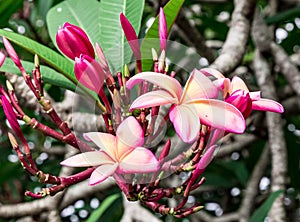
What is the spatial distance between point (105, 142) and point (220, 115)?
125mm

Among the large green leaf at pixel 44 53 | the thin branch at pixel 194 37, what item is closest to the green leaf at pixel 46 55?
the large green leaf at pixel 44 53

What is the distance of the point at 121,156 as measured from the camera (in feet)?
1.92

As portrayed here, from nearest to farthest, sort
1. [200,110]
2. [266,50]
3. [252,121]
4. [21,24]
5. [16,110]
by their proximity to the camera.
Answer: [200,110] → [16,110] → [266,50] → [252,121] → [21,24]

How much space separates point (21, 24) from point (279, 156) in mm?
986

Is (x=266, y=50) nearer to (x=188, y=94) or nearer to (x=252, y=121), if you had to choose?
(x=252, y=121)

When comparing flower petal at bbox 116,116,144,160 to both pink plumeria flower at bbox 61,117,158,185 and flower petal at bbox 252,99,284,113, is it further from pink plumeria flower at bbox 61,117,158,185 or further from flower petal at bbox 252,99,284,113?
flower petal at bbox 252,99,284,113

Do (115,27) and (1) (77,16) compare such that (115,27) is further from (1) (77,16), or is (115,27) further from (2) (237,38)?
(2) (237,38)

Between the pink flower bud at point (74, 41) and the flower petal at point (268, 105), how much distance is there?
0.22 meters

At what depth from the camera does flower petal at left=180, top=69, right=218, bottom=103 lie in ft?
1.98

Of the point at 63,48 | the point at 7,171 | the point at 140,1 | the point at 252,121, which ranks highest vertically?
the point at 63,48

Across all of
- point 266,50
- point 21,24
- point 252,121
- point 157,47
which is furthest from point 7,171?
point 157,47

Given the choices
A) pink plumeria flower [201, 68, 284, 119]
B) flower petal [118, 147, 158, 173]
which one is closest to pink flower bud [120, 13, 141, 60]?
pink plumeria flower [201, 68, 284, 119]

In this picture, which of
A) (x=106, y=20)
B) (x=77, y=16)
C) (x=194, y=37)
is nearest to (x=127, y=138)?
(x=106, y=20)

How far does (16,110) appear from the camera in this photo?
2.32ft
